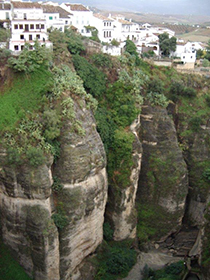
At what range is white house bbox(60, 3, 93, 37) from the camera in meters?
44.5

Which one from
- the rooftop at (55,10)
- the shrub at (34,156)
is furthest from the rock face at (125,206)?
the rooftop at (55,10)

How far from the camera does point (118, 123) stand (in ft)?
101

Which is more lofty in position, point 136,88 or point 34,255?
point 136,88

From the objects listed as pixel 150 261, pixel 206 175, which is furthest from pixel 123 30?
pixel 150 261

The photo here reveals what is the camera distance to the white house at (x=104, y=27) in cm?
4512

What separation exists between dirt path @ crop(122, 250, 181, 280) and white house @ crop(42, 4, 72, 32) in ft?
88.0

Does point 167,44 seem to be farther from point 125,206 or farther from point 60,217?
point 60,217

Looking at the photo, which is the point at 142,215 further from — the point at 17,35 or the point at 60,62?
the point at 17,35

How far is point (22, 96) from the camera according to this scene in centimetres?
2472

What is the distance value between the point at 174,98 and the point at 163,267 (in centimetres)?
1864

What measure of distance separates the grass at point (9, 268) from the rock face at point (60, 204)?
1.47 feet

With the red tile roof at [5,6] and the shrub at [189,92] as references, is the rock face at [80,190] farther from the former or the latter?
the red tile roof at [5,6]

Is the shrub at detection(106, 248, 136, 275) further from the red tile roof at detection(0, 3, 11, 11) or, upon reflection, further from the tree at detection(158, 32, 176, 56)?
the tree at detection(158, 32, 176, 56)

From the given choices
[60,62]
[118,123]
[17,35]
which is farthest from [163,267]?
[17,35]
